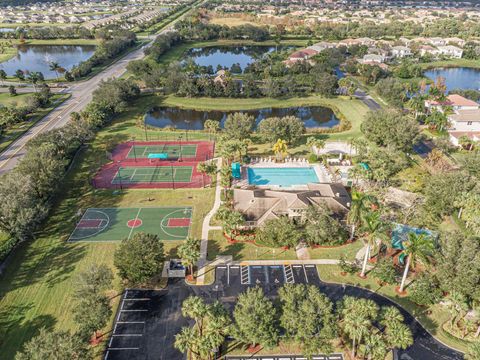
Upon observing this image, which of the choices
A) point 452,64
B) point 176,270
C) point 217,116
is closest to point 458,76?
point 452,64

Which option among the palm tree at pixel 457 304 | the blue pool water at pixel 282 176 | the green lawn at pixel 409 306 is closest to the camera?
the palm tree at pixel 457 304

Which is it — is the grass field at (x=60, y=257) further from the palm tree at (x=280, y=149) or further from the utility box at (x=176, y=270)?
the palm tree at (x=280, y=149)

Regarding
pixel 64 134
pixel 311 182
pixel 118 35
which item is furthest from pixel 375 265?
pixel 118 35

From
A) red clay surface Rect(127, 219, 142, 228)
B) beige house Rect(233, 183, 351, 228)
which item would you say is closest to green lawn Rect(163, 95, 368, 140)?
beige house Rect(233, 183, 351, 228)

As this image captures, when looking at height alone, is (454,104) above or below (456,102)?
below

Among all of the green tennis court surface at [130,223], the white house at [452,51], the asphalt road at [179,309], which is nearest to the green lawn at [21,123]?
the green tennis court surface at [130,223]

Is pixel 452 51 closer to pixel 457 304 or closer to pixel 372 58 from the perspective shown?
pixel 372 58
